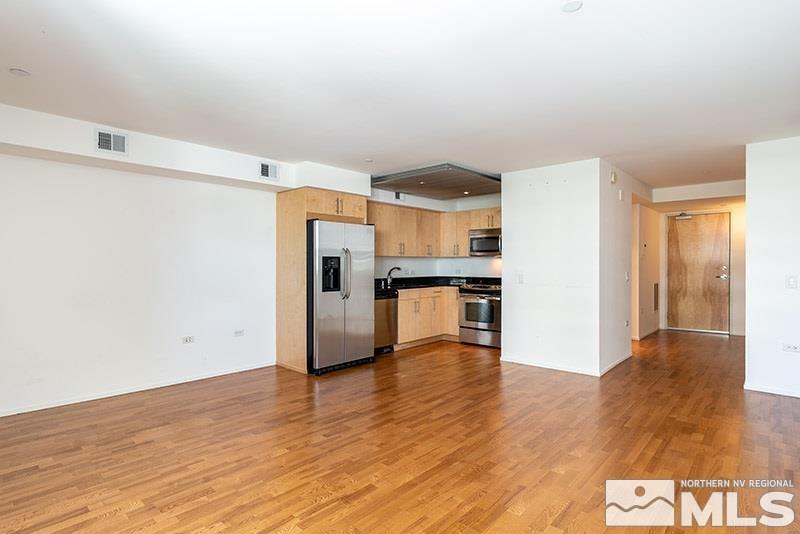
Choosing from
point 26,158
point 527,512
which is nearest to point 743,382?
point 527,512

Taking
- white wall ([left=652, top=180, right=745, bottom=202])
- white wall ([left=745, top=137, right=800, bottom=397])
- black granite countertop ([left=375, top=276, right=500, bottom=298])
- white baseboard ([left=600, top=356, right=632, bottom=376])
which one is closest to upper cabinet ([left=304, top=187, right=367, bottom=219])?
black granite countertop ([left=375, top=276, right=500, bottom=298])

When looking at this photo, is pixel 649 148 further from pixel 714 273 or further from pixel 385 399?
pixel 714 273

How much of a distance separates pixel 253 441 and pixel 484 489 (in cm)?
171

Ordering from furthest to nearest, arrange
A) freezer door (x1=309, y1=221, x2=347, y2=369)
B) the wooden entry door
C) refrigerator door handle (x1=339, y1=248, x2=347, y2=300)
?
the wooden entry door
refrigerator door handle (x1=339, y1=248, x2=347, y2=300)
freezer door (x1=309, y1=221, x2=347, y2=369)

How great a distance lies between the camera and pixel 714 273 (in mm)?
7766

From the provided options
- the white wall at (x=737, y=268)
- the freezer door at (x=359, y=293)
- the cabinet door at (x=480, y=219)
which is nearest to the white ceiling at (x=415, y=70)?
the freezer door at (x=359, y=293)

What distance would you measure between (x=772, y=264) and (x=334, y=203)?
479 centimetres

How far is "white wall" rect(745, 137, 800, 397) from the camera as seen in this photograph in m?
4.11

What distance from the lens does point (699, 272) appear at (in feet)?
26.0

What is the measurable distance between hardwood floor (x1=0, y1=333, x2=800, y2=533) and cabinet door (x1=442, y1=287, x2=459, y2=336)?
7.73 feet

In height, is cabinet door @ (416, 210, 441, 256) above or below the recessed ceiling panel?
below

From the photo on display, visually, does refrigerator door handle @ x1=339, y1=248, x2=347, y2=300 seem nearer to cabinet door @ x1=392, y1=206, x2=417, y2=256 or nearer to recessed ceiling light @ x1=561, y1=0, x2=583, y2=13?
cabinet door @ x1=392, y1=206, x2=417, y2=256

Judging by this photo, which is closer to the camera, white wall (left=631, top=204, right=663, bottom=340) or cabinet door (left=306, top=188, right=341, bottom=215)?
cabinet door (left=306, top=188, right=341, bottom=215)

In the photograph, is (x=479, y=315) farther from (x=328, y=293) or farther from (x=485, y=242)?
(x=328, y=293)
